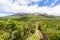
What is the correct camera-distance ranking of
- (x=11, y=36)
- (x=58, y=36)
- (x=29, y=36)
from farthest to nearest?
(x=11, y=36)
(x=29, y=36)
(x=58, y=36)

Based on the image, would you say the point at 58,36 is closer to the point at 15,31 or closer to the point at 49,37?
the point at 49,37

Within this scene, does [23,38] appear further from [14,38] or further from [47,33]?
[47,33]

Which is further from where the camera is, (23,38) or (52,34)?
(23,38)

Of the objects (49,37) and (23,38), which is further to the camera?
(23,38)

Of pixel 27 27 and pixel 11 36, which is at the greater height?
pixel 27 27

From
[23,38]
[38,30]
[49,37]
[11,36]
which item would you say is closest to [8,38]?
[11,36]

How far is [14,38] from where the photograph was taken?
52188mm

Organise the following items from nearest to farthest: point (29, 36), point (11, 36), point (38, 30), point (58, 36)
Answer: point (58, 36), point (29, 36), point (38, 30), point (11, 36)

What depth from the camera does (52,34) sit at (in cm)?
4566

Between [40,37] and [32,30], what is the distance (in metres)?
3.82

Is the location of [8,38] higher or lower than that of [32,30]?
lower

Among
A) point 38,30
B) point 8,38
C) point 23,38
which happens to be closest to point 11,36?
point 8,38

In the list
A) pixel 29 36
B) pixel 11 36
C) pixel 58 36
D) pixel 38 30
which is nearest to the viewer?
pixel 58 36

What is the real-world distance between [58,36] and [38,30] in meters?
9.18
